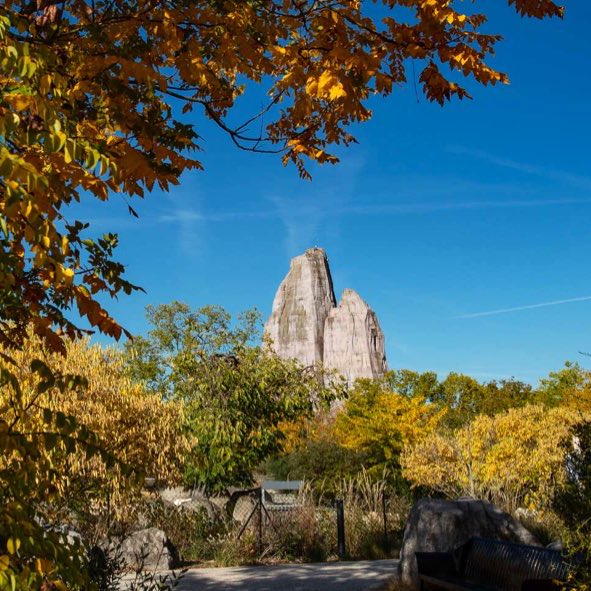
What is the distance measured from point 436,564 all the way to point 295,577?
10.5ft

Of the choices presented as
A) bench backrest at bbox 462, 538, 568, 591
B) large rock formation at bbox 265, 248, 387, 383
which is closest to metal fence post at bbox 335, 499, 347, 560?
bench backrest at bbox 462, 538, 568, 591

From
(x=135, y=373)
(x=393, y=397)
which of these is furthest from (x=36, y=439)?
(x=135, y=373)

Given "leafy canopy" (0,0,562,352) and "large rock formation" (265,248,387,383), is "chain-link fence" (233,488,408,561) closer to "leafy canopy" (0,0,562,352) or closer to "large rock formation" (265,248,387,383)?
"leafy canopy" (0,0,562,352)

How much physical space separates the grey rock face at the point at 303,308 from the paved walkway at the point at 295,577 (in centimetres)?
8308

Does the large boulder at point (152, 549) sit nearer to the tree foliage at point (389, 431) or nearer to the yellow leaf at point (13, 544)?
the yellow leaf at point (13, 544)

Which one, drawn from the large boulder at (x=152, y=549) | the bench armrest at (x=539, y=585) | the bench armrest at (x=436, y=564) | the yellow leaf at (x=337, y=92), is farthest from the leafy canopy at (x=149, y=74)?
the large boulder at (x=152, y=549)

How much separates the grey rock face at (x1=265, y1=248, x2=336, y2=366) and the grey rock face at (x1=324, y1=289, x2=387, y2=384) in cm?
174

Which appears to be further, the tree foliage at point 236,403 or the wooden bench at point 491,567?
the tree foliage at point 236,403

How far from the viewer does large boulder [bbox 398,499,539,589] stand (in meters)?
9.58

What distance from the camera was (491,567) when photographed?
811 cm

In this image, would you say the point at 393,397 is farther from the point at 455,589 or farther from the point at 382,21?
the point at 382,21

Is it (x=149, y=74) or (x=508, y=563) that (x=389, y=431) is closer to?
(x=508, y=563)

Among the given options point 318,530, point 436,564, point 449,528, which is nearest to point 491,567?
point 436,564

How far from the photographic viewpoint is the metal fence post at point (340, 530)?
14.1 m
